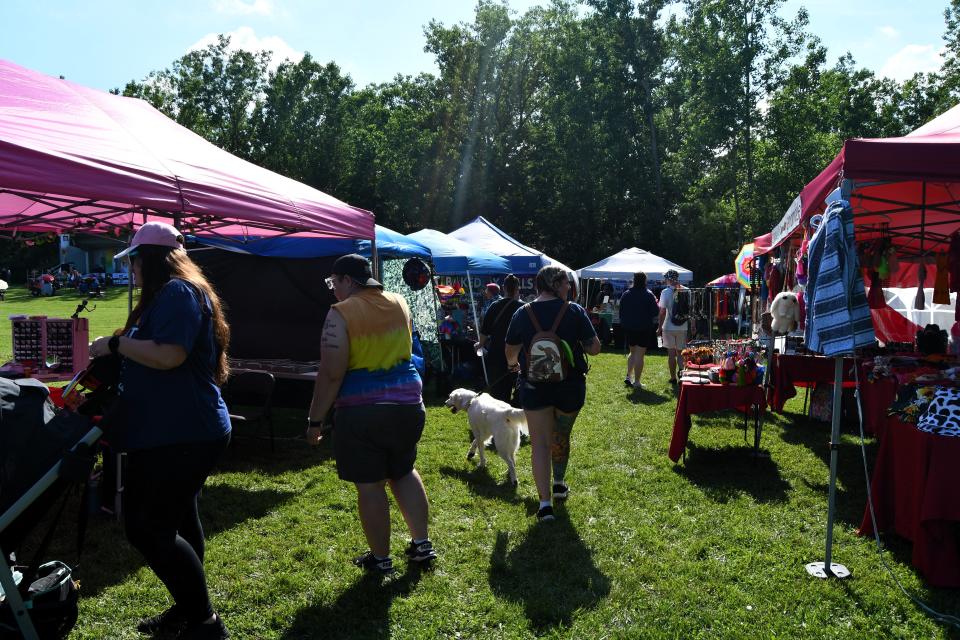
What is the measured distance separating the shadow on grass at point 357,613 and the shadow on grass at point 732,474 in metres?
2.70

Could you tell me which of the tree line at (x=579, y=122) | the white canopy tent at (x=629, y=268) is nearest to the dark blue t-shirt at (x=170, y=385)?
the white canopy tent at (x=629, y=268)

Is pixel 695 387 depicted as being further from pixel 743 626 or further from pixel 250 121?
pixel 250 121

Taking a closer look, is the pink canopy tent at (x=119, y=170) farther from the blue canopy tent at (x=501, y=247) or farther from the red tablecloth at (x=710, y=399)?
the blue canopy tent at (x=501, y=247)

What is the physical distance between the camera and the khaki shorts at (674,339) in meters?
9.77

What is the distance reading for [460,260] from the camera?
35.7 feet

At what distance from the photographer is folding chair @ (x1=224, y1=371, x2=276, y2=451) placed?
584 cm

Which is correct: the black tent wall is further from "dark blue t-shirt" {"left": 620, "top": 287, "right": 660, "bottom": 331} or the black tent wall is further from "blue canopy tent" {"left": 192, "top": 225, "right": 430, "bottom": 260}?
"dark blue t-shirt" {"left": 620, "top": 287, "right": 660, "bottom": 331}

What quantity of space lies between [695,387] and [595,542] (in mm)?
2064

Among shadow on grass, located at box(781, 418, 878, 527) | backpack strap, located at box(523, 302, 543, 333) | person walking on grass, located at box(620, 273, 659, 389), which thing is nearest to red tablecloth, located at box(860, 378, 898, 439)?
shadow on grass, located at box(781, 418, 878, 527)

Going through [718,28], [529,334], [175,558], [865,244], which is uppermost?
[718,28]

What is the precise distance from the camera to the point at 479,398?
5.63 m

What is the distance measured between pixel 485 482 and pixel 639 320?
515 cm

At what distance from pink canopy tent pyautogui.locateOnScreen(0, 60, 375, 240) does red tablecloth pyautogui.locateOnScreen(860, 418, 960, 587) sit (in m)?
4.44

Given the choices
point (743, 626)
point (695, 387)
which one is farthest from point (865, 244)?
point (743, 626)
